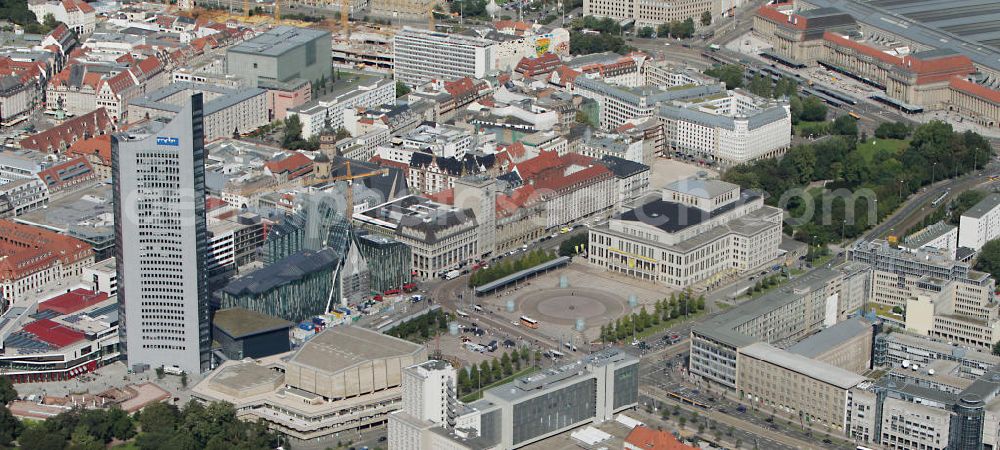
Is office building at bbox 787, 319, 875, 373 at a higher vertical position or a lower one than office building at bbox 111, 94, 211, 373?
lower

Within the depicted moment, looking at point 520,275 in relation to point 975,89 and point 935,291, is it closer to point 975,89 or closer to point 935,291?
point 935,291

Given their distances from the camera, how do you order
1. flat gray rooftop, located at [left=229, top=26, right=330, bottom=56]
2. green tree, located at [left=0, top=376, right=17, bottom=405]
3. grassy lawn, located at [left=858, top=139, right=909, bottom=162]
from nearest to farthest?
green tree, located at [left=0, top=376, right=17, bottom=405], grassy lawn, located at [left=858, top=139, right=909, bottom=162], flat gray rooftop, located at [left=229, top=26, right=330, bottom=56]

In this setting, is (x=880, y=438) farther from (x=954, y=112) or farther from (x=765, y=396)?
(x=954, y=112)

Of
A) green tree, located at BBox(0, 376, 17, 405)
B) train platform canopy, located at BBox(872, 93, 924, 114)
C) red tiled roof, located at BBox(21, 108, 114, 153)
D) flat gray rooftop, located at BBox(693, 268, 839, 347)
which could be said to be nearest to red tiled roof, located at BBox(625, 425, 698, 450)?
flat gray rooftop, located at BBox(693, 268, 839, 347)

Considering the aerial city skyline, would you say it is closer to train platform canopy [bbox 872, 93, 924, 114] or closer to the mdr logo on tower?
the mdr logo on tower

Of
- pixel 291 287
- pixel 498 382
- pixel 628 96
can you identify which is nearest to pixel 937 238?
pixel 498 382

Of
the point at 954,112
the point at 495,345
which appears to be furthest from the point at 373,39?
the point at 495,345

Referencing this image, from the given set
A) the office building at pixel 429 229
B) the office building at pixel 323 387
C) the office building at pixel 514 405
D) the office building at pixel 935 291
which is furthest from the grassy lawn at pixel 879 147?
the office building at pixel 323 387
